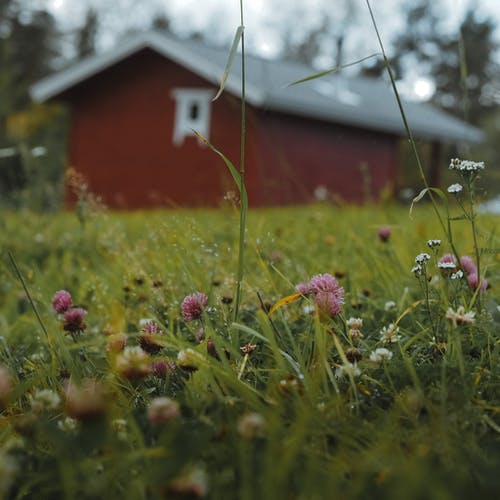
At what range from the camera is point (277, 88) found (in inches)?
442

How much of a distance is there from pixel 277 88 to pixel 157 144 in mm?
2544

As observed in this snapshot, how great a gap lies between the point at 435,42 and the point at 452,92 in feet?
7.89

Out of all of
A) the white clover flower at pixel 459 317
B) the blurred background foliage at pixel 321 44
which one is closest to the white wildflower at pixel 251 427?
the white clover flower at pixel 459 317

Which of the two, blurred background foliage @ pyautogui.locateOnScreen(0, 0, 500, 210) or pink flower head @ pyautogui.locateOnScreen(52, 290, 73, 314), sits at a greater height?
blurred background foliage @ pyautogui.locateOnScreen(0, 0, 500, 210)

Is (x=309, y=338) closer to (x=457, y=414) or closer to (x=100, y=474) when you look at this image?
(x=457, y=414)

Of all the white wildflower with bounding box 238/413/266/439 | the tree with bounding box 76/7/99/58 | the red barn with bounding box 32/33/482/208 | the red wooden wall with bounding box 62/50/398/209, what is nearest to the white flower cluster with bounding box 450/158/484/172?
the white wildflower with bounding box 238/413/266/439

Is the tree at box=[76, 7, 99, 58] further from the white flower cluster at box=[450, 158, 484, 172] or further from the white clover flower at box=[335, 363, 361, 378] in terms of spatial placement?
the white clover flower at box=[335, 363, 361, 378]

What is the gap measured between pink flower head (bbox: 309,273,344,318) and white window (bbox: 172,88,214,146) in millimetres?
10893

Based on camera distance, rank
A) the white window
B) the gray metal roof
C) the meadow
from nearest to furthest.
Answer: the meadow < the gray metal roof < the white window

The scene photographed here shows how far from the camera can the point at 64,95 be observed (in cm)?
1323

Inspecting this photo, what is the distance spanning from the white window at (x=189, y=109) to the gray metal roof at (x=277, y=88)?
0.45m

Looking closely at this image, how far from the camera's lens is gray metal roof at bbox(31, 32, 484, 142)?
35.3 ft

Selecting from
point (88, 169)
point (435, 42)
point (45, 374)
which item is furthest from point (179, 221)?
point (435, 42)

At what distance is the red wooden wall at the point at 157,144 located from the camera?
39.3ft
